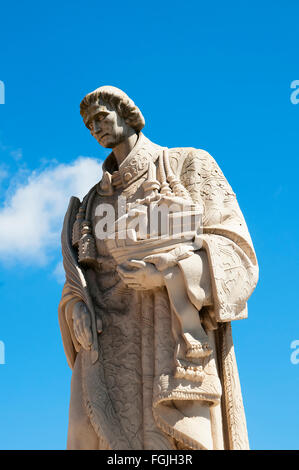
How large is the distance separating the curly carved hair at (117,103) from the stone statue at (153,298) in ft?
0.04

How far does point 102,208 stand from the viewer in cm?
641

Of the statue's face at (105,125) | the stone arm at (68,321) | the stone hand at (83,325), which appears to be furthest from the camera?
the statue's face at (105,125)

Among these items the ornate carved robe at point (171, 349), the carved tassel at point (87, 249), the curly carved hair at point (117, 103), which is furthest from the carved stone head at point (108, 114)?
the carved tassel at point (87, 249)

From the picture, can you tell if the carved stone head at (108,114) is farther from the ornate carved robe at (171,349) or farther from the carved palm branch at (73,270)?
the carved palm branch at (73,270)

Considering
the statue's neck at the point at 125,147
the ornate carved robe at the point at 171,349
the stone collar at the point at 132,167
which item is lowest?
the ornate carved robe at the point at 171,349

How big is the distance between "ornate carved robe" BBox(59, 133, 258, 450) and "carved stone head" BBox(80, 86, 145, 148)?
0.58 metres

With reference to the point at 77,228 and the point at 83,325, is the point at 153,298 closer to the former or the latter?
the point at 83,325

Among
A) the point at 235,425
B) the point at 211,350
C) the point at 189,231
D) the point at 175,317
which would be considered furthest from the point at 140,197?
the point at 235,425

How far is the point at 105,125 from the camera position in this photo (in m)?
6.34

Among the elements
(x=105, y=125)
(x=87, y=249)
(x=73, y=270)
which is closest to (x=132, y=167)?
(x=105, y=125)

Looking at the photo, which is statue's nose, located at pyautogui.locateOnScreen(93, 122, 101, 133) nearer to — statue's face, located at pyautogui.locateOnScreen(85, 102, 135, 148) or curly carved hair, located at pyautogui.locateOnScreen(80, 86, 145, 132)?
statue's face, located at pyautogui.locateOnScreen(85, 102, 135, 148)

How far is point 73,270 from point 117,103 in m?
1.75

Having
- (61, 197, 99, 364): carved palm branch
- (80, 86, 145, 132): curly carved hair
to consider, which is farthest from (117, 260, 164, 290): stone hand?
(80, 86, 145, 132): curly carved hair

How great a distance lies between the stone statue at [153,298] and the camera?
514 centimetres
